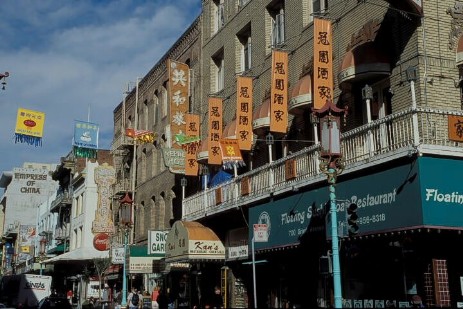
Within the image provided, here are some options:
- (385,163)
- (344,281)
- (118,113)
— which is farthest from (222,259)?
(118,113)

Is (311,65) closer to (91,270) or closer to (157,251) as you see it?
(157,251)

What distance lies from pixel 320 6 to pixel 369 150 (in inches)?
316

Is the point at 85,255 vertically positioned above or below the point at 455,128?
below

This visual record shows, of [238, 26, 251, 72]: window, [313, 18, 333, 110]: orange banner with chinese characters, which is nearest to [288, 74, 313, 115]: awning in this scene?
[313, 18, 333, 110]: orange banner with chinese characters

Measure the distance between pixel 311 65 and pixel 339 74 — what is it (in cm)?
284

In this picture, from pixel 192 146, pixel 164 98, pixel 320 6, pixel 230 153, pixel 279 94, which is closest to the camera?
pixel 279 94

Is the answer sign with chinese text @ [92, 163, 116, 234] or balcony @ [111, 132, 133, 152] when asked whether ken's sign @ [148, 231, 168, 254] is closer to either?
balcony @ [111, 132, 133, 152]

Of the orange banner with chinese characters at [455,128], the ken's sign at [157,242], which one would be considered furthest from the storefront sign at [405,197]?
the ken's sign at [157,242]

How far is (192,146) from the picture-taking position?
2862 cm

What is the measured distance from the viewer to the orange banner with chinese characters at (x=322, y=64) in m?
18.8

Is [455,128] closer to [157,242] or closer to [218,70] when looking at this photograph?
[218,70]

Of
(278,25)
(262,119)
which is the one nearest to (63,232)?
(278,25)

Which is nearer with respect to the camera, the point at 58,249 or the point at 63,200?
the point at 63,200

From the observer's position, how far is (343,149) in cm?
1688
